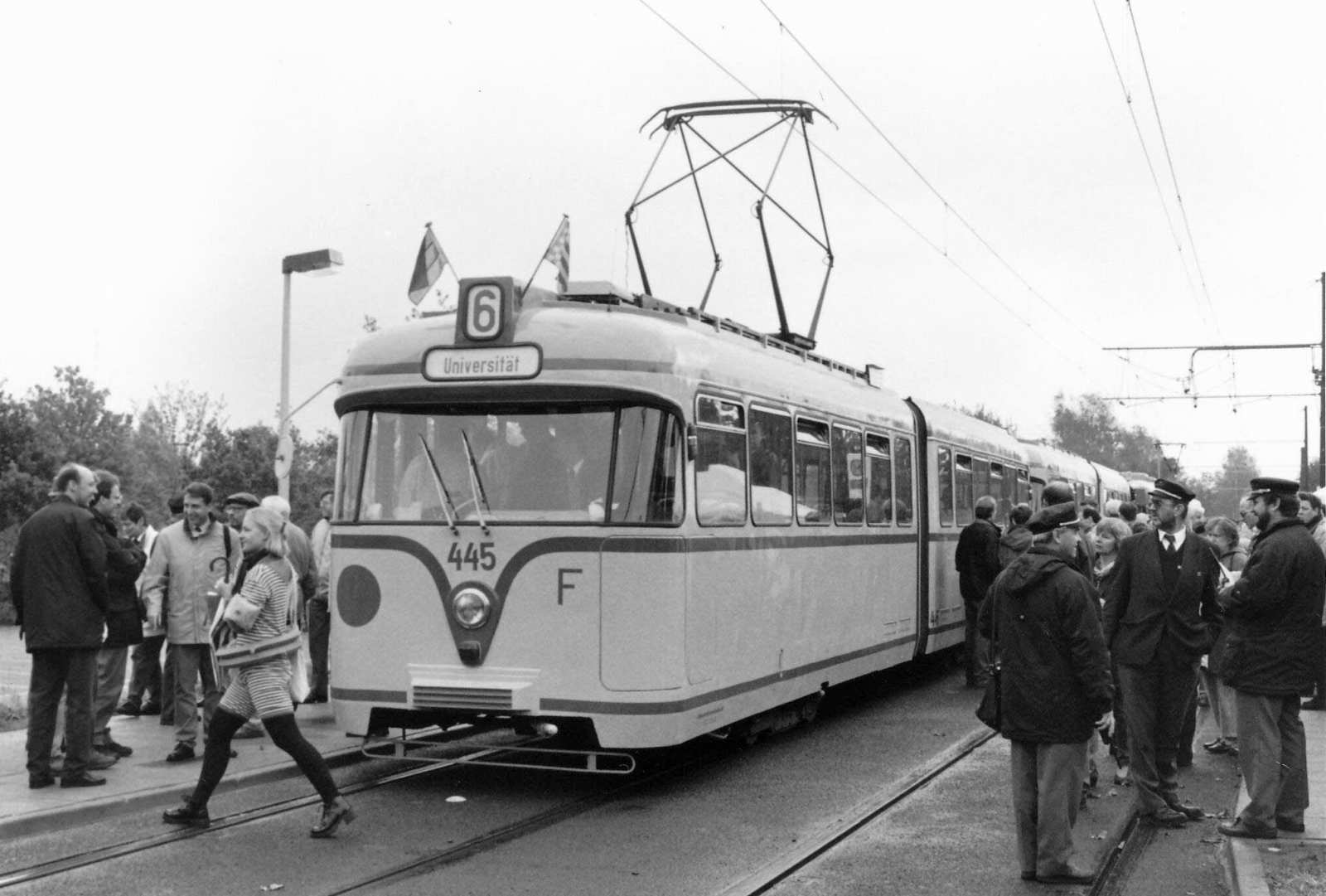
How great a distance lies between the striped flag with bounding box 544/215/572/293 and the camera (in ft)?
36.2

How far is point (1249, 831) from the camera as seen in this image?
814cm

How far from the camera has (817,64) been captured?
1645 cm

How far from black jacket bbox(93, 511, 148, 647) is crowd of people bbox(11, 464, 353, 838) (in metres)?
0.01

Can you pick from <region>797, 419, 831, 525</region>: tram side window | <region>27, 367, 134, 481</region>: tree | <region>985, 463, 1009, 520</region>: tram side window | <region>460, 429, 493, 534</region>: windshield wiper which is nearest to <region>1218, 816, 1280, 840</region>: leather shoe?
<region>797, 419, 831, 525</region>: tram side window

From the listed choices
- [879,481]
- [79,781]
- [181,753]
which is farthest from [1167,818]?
[79,781]

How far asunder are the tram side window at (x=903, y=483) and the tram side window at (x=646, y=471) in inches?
224

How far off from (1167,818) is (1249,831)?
0.70m

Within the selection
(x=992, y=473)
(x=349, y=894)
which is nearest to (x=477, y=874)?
(x=349, y=894)

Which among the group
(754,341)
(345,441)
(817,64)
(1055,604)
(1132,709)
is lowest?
(1132,709)

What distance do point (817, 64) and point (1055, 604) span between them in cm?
1038

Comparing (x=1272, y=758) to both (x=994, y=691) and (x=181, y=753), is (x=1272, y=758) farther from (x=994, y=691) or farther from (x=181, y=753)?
(x=181, y=753)

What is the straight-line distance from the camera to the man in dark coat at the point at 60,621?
29.8ft

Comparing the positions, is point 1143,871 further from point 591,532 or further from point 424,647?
point 424,647

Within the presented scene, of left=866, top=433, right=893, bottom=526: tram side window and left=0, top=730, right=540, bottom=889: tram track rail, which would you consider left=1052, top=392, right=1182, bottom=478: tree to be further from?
left=0, top=730, right=540, bottom=889: tram track rail
